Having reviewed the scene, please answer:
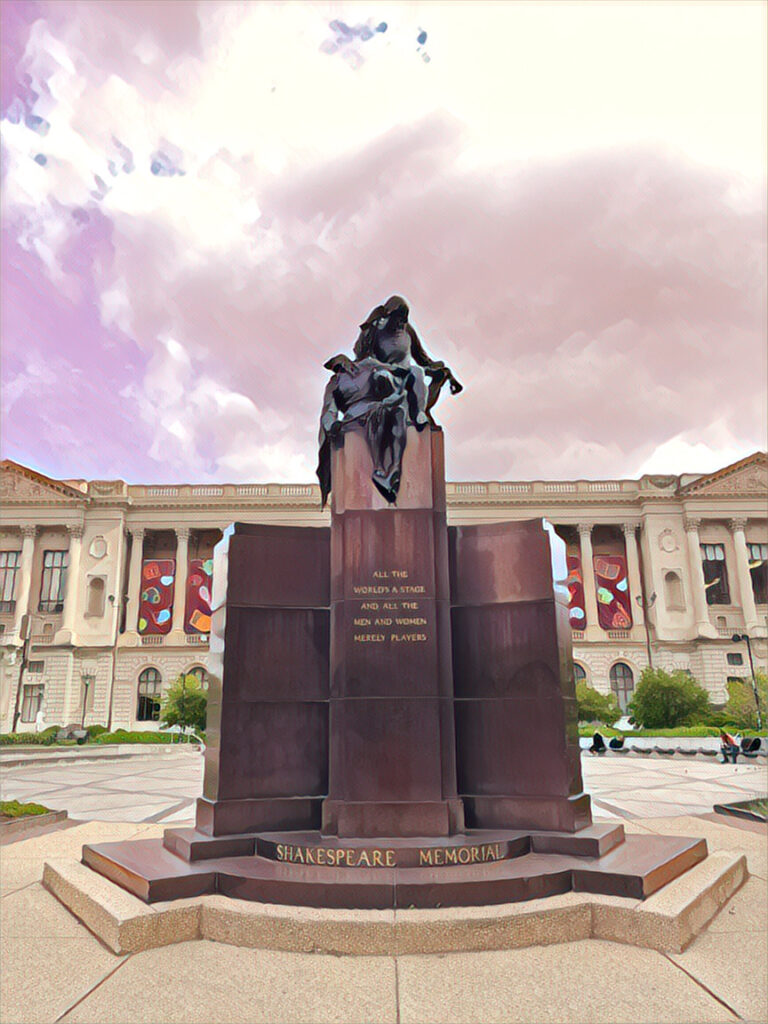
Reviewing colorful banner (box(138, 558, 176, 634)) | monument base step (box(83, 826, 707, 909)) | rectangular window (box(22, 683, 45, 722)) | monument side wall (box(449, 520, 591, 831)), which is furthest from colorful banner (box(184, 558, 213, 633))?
monument base step (box(83, 826, 707, 909))

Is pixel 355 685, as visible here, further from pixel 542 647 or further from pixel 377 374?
pixel 377 374

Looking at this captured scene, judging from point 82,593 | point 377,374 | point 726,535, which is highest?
point 726,535

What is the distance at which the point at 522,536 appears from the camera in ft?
25.6

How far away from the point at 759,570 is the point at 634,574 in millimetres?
10972

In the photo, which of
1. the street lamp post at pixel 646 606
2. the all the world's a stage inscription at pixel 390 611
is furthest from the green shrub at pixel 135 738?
the all the world's a stage inscription at pixel 390 611

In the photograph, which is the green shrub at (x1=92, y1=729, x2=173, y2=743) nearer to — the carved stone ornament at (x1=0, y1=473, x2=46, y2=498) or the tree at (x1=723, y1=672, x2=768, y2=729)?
the carved stone ornament at (x1=0, y1=473, x2=46, y2=498)

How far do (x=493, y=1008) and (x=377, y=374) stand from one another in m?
5.90

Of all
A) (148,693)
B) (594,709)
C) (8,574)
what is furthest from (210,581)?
(594,709)

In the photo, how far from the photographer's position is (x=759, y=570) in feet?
212

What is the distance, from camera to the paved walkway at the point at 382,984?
427cm

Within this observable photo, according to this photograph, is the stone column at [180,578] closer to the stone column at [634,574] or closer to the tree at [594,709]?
the tree at [594,709]

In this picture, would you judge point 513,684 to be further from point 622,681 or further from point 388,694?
point 622,681

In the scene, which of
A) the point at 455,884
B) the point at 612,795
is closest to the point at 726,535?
the point at 612,795

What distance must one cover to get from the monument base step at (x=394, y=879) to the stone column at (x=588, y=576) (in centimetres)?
5858
